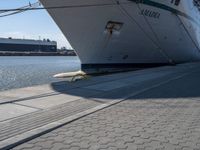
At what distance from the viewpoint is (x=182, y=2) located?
76.5ft

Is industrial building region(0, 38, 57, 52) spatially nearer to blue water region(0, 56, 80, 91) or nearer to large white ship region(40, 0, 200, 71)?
blue water region(0, 56, 80, 91)

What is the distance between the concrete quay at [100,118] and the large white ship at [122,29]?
7.56 meters

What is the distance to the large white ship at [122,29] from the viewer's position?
18156 millimetres

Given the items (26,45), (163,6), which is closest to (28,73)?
(163,6)

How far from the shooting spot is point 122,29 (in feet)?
64.3

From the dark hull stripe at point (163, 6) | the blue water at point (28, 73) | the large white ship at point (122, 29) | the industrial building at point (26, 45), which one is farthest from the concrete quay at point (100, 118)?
the industrial building at point (26, 45)

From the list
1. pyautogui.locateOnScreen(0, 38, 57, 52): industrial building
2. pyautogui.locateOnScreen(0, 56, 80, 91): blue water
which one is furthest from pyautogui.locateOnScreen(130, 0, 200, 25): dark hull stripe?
pyautogui.locateOnScreen(0, 38, 57, 52): industrial building

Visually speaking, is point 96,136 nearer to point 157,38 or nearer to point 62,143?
point 62,143

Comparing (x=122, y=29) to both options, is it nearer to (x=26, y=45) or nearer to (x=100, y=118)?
(x=100, y=118)

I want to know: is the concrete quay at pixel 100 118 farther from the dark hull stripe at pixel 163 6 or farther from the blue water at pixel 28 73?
the blue water at pixel 28 73

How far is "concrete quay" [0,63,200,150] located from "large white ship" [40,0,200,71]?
24.8ft

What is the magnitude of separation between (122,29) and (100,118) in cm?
1294

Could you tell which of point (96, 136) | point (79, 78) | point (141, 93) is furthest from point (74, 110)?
point (79, 78)

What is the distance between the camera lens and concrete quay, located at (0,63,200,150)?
551cm
